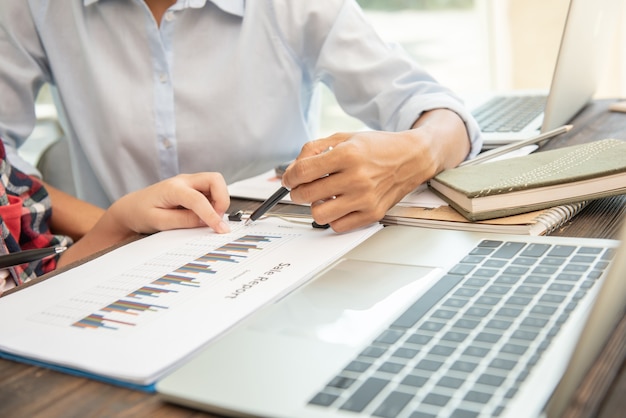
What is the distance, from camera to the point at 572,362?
1.45 feet

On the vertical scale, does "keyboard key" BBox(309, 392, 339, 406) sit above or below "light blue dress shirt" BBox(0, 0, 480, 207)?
below

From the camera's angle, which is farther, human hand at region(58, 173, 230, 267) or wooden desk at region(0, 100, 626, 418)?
human hand at region(58, 173, 230, 267)

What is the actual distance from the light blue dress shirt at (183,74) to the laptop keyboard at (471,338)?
631 millimetres

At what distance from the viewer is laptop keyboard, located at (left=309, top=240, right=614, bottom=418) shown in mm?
453

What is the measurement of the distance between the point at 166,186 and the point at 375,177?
0.29 metres

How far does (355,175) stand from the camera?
83 cm

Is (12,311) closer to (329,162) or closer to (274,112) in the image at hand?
(329,162)

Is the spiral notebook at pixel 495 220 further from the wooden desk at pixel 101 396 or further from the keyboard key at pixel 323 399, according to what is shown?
the keyboard key at pixel 323 399

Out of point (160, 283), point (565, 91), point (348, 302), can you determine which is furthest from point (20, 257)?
point (565, 91)

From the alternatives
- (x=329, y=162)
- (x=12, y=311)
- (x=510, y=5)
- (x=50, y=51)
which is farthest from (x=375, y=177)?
(x=510, y=5)

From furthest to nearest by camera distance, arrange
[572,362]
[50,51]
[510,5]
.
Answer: [510,5] → [50,51] → [572,362]

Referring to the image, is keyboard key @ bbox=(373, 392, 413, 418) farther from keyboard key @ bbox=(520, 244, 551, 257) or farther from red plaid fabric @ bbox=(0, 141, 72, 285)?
red plaid fabric @ bbox=(0, 141, 72, 285)

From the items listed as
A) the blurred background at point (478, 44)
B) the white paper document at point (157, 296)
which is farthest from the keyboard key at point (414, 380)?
the blurred background at point (478, 44)

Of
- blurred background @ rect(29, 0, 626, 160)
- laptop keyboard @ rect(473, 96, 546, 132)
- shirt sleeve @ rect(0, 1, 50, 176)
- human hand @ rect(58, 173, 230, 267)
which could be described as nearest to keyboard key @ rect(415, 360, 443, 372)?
human hand @ rect(58, 173, 230, 267)
